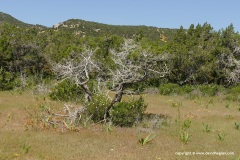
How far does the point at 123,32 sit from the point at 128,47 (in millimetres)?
66747

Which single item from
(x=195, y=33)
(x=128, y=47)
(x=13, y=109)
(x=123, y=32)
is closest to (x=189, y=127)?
(x=128, y=47)

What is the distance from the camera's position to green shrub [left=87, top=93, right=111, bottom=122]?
14.2 meters

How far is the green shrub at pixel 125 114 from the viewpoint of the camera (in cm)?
1398

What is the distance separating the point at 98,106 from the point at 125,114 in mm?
1186

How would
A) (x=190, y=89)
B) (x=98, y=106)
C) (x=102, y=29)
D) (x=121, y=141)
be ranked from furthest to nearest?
(x=102, y=29) < (x=190, y=89) < (x=98, y=106) < (x=121, y=141)

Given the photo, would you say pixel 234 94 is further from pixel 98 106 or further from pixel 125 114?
pixel 98 106

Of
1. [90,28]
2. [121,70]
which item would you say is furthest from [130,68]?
[90,28]

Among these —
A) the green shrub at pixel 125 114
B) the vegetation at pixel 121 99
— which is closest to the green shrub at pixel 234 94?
the vegetation at pixel 121 99

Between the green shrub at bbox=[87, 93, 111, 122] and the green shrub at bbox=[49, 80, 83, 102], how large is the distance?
5.76m

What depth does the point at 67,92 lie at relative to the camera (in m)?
20.7

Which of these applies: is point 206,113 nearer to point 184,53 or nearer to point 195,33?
point 184,53

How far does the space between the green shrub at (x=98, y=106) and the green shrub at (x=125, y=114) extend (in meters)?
0.44

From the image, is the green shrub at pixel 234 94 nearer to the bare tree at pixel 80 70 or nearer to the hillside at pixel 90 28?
the bare tree at pixel 80 70

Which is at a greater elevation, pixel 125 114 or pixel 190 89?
pixel 125 114
